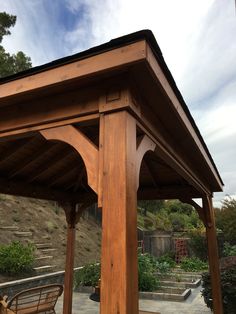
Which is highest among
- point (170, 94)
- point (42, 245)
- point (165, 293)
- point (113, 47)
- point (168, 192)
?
point (113, 47)

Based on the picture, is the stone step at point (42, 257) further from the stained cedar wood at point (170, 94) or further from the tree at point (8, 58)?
the tree at point (8, 58)

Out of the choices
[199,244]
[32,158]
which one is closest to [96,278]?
[32,158]

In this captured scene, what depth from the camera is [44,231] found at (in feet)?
40.6

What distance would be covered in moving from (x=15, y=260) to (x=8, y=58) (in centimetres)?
1028

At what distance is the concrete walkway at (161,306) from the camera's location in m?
6.33

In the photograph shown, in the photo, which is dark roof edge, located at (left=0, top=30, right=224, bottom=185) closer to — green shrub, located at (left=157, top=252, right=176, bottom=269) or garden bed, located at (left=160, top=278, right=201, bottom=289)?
garden bed, located at (left=160, top=278, right=201, bottom=289)

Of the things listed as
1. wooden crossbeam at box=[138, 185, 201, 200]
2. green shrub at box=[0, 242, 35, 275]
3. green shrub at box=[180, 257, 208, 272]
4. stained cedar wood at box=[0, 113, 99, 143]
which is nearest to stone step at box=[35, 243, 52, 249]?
green shrub at box=[0, 242, 35, 275]

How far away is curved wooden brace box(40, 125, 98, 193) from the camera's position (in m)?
1.99

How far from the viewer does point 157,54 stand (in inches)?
80.2

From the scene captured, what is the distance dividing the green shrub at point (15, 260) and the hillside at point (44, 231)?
532 mm

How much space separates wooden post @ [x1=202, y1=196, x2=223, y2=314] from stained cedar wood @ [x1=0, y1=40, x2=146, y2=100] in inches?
171

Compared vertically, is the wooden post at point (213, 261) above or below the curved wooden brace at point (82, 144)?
below

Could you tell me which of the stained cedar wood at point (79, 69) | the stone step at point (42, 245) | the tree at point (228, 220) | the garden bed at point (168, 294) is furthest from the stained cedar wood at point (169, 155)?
the tree at point (228, 220)

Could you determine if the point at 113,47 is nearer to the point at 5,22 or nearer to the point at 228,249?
the point at 228,249
